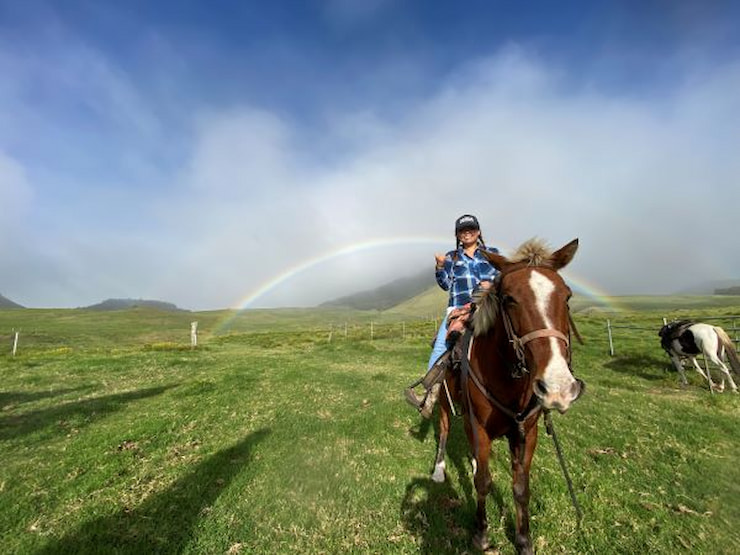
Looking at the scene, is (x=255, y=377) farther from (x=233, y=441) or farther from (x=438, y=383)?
(x=438, y=383)

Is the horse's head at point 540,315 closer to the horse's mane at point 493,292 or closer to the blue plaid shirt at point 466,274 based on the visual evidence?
the horse's mane at point 493,292

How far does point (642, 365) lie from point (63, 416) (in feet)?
102

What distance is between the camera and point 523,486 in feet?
19.3

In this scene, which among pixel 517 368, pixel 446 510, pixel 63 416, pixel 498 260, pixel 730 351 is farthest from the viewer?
pixel 730 351

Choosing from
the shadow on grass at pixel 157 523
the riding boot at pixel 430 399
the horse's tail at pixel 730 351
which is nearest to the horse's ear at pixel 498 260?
the riding boot at pixel 430 399

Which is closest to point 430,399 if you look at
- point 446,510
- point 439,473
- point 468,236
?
point 439,473

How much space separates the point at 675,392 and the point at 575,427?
32.4ft

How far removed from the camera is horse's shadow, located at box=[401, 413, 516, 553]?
6.12 meters

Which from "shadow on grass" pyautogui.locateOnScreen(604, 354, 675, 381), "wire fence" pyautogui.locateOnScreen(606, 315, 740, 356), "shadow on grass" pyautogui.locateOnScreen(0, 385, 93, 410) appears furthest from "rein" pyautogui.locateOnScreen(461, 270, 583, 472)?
"shadow on grass" pyautogui.locateOnScreen(604, 354, 675, 381)

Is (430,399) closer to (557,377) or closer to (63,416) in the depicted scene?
(557,377)

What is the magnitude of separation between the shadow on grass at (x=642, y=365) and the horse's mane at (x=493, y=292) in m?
20.9

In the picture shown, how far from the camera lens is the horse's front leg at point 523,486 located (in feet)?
19.1

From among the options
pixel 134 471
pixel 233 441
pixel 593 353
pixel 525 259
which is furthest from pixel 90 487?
pixel 593 353

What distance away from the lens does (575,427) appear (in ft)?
38.0
